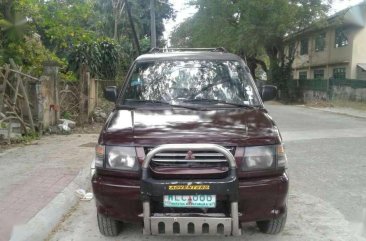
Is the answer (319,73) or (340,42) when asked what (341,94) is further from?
(319,73)

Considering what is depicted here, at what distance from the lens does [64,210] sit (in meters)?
5.50

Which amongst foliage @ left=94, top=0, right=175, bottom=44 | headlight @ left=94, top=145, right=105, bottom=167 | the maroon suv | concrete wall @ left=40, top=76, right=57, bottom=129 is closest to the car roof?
the maroon suv

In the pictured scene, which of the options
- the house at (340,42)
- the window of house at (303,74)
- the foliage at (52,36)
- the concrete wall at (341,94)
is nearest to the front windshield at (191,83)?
the foliage at (52,36)

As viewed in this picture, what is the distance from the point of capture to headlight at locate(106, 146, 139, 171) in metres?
4.02

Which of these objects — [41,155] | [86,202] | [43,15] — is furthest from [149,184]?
[43,15]

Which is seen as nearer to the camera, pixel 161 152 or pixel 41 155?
pixel 161 152

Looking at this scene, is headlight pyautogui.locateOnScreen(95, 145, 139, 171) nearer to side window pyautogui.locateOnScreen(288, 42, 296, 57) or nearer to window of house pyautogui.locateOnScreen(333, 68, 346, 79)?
window of house pyautogui.locateOnScreen(333, 68, 346, 79)

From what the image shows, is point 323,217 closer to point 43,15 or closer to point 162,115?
point 162,115

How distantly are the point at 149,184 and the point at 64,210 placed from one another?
6.79 feet

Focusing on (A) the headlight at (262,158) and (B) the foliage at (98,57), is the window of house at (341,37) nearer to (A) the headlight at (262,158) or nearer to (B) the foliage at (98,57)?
(B) the foliage at (98,57)

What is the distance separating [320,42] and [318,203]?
3254cm

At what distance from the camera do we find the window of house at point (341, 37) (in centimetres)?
3212

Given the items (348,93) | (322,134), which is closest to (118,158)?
(322,134)

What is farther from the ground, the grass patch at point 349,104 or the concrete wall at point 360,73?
the concrete wall at point 360,73
